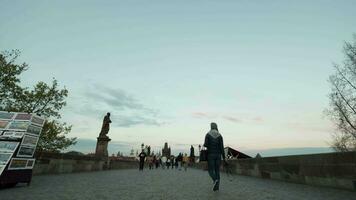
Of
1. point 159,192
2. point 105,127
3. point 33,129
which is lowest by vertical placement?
point 159,192

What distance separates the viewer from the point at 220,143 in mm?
8070

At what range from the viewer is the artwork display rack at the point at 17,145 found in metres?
7.09

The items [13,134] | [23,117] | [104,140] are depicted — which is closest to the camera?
[13,134]

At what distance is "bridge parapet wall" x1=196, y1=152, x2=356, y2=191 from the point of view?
705cm

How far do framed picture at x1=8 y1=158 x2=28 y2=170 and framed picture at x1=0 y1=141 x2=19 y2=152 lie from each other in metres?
0.28

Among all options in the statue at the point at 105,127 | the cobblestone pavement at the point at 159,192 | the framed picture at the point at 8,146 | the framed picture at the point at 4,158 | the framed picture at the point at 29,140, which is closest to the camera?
the cobblestone pavement at the point at 159,192

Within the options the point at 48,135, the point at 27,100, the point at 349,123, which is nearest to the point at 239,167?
the point at 349,123

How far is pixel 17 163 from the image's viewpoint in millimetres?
7453

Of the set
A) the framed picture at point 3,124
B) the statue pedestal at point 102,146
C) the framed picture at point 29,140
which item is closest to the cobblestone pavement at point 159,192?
the framed picture at point 29,140

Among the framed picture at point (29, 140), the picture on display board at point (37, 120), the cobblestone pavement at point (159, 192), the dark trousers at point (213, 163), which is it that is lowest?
the cobblestone pavement at point (159, 192)

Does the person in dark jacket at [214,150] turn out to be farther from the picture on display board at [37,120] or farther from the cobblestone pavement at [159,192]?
the picture on display board at [37,120]

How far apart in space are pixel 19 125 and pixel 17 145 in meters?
0.69

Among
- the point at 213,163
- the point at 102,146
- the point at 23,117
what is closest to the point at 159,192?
the point at 213,163

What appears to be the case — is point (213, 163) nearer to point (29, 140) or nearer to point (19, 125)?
point (29, 140)
